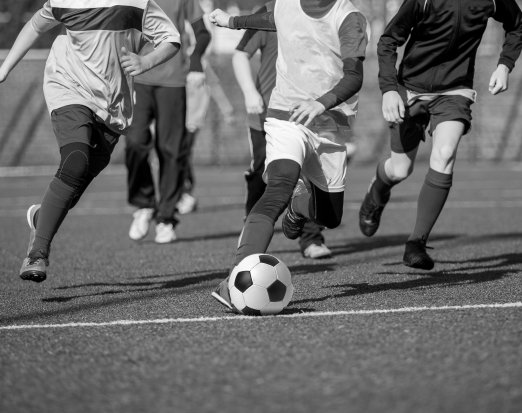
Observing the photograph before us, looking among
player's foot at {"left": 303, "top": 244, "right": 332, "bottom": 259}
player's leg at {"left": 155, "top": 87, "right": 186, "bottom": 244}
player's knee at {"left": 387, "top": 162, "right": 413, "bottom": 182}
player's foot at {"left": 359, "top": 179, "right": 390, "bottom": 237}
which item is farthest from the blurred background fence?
player's knee at {"left": 387, "top": 162, "right": 413, "bottom": 182}

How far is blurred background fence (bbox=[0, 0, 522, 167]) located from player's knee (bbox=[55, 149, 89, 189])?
1453 cm

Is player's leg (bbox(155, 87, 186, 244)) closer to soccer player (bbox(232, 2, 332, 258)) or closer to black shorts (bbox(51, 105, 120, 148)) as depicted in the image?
soccer player (bbox(232, 2, 332, 258))

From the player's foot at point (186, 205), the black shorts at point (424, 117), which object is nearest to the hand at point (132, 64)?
the black shorts at point (424, 117)

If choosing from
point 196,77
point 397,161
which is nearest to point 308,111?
point 397,161

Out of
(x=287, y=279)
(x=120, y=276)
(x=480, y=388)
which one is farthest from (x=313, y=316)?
(x=120, y=276)

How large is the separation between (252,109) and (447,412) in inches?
179

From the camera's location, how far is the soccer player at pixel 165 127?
8.90 m

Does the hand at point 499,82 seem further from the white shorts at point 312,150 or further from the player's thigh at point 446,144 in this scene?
the white shorts at point 312,150

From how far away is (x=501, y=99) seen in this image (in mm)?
21047

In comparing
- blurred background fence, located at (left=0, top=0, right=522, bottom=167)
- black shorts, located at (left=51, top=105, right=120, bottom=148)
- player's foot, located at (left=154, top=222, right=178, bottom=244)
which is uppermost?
black shorts, located at (left=51, top=105, right=120, bottom=148)

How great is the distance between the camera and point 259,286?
191 inches

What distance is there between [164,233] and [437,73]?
142 inches

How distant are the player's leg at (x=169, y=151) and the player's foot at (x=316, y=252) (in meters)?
1.83

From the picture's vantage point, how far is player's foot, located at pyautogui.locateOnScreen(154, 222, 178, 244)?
9.10m
